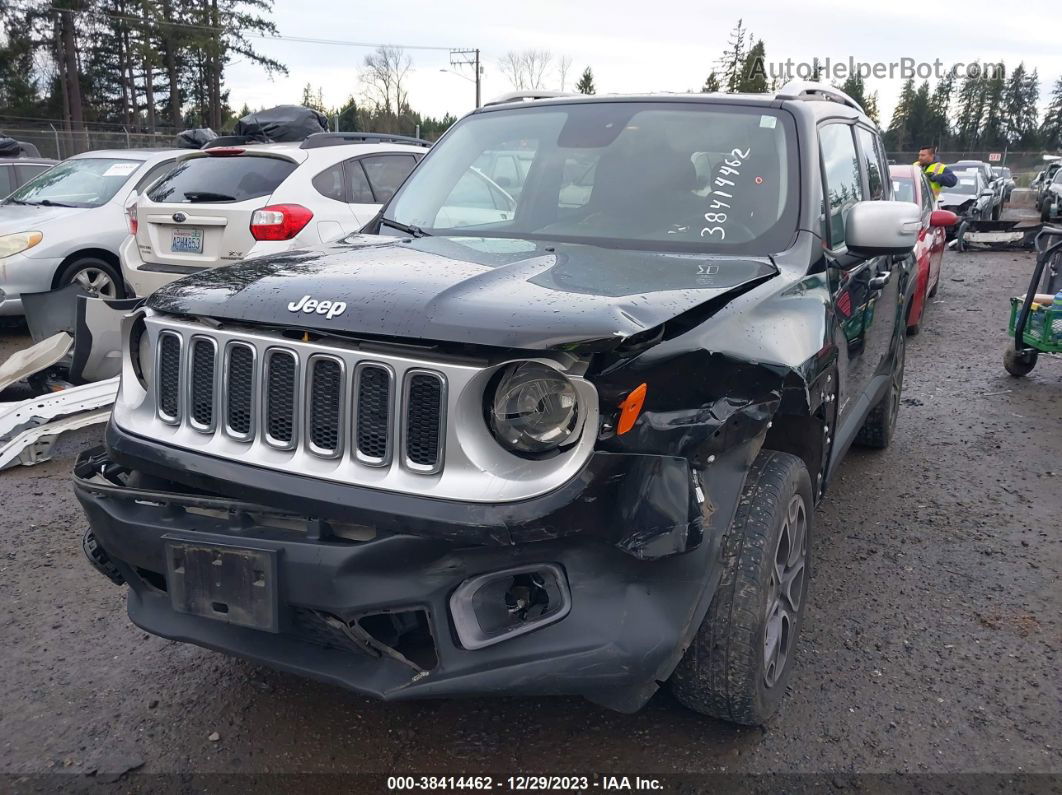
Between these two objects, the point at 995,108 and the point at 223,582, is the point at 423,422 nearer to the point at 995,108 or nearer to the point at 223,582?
the point at 223,582

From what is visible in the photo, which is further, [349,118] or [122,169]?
[349,118]

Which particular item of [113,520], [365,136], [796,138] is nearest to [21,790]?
[113,520]

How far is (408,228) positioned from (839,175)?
1798 millimetres

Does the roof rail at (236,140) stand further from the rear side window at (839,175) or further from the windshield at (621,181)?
the rear side window at (839,175)

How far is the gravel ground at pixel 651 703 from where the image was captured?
2596 millimetres

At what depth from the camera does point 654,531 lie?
6.69 ft

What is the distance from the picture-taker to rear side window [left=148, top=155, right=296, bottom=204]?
23.3 ft

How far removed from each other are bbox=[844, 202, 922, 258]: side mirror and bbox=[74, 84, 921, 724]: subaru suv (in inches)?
19.8

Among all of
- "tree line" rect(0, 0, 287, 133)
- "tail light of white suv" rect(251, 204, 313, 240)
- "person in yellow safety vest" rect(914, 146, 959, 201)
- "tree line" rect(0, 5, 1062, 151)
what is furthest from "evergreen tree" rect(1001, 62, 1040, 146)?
"tail light of white suv" rect(251, 204, 313, 240)

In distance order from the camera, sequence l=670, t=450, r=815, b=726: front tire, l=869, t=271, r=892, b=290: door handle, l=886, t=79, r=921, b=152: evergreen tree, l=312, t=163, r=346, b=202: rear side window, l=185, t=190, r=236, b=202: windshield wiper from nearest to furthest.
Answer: l=670, t=450, r=815, b=726: front tire < l=869, t=271, r=892, b=290: door handle < l=185, t=190, r=236, b=202: windshield wiper < l=312, t=163, r=346, b=202: rear side window < l=886, t=79, r=921, b=152: evergreen tree

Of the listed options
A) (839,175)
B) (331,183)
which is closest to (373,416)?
(839,175)

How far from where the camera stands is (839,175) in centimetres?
374

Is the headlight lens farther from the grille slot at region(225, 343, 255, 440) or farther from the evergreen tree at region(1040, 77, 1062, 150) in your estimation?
the evergreen tree at region(1040, 77, 1062, 150)

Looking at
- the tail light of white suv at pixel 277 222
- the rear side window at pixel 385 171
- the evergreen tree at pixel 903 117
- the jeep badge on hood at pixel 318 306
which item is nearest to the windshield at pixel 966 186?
the rear side window at pixel 385 171
